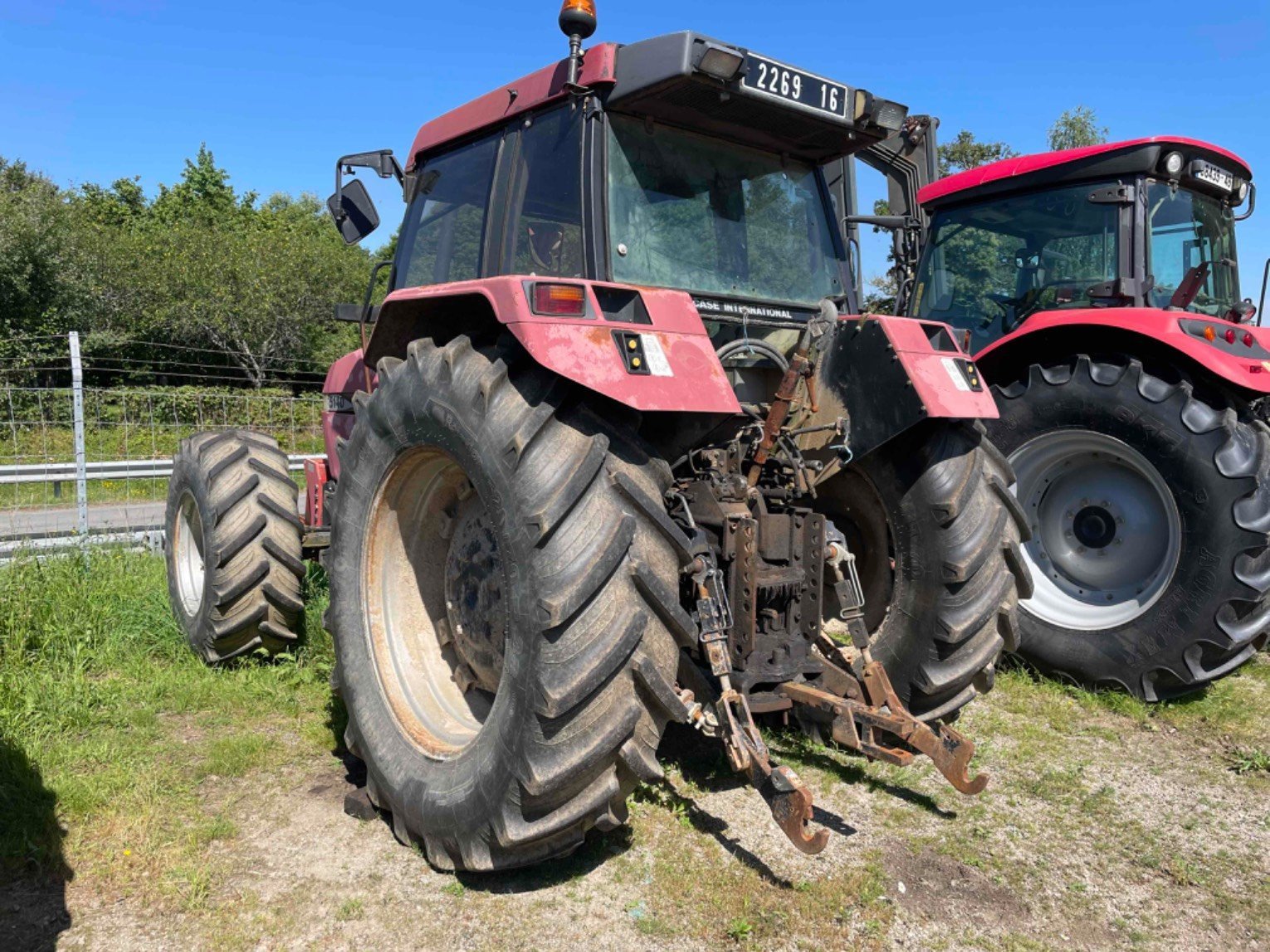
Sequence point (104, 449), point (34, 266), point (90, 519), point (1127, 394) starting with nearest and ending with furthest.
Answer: point (1127, 394) → point (90, 519) → point (104, 449) → point (34, 266)

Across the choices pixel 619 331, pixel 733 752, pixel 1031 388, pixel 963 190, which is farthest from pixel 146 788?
pixel 963 190

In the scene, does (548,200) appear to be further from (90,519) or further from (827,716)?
(90,519)

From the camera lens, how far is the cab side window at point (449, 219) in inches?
146

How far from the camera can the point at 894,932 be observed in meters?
2.49

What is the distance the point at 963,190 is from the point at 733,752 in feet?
15.0

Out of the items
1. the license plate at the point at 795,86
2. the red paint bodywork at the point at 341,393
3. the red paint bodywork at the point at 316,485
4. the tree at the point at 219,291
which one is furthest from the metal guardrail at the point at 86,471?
the tree at the point at 219,291

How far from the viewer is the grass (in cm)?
284

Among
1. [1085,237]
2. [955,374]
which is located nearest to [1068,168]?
[1085,237]

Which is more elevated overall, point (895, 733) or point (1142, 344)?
point (1142, 344)

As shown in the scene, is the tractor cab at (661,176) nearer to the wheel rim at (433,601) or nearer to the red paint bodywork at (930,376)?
the red paint bodywork at (930,376)

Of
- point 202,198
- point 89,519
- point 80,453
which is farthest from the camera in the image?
point 202,198

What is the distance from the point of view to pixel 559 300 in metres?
2.57

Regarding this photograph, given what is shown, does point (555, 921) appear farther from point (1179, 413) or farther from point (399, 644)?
point (1179, 413)

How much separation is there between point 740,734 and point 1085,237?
4175 millimetres
